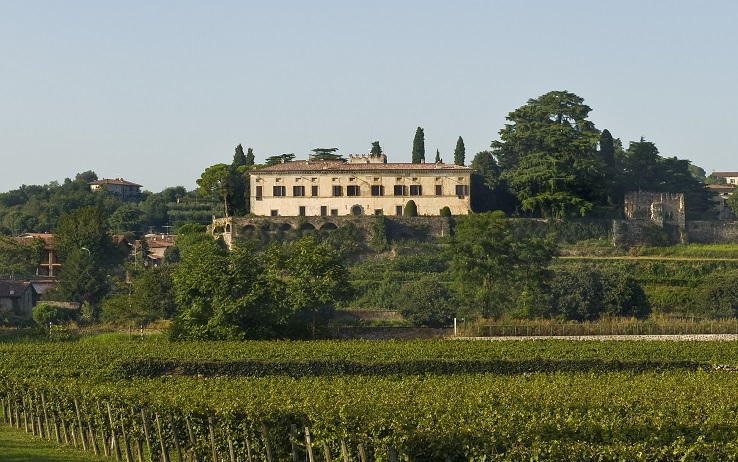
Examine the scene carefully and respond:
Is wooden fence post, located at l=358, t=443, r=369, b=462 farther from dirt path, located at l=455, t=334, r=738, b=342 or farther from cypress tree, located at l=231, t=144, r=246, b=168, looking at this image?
cypress tree, located at l=231, t=144, r=246, b=168

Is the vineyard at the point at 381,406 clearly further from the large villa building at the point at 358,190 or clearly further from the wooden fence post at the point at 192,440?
the large villa building at the point at 358,190

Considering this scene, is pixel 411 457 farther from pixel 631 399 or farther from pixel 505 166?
pixel 505 166

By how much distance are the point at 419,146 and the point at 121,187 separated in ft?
189

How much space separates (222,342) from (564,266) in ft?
74.5

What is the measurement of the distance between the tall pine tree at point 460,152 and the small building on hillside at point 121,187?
5228 centimetres

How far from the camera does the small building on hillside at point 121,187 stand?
131 m

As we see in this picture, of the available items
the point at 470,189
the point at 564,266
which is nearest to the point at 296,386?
the point at 564,266

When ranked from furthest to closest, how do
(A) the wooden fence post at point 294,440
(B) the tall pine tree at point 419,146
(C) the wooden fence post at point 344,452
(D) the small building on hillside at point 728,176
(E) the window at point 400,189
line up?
(D) the small building on hillside at point 728,176, (B) the tall pine tree at point 419,146, (E) the window at point 400,189, (A) the wooden fence post at point 294,440, (C) the wooden fence post at point 344,452

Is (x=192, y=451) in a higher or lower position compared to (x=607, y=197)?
lower

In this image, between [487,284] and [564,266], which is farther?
[564,266]

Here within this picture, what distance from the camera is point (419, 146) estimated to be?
8288cm

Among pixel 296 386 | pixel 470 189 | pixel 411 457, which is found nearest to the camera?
pixel 411 457

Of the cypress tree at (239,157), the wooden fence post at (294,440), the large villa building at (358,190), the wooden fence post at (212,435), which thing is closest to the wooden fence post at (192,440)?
the wooden fence post at (212,435)

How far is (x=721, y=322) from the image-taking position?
58.3 m
